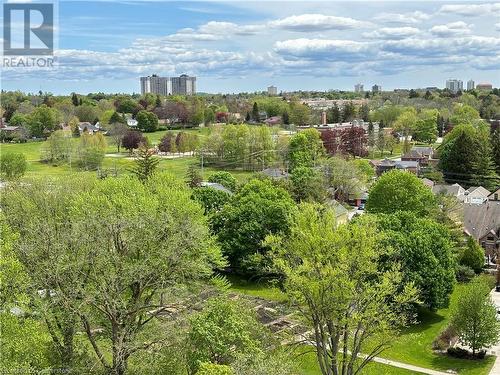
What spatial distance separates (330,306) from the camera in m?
19.3

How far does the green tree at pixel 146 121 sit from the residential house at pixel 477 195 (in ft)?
245

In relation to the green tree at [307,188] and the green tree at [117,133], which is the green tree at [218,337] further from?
the green tree at [117,133]

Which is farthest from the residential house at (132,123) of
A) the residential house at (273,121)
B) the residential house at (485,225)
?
the residential house at (485,225)

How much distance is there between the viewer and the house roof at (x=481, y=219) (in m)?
43.8

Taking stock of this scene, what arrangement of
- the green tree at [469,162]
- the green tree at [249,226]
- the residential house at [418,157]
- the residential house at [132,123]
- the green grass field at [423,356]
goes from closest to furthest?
the green grass field at [423,356] < the green tree at [249,226] < the green tree at [469,162] < the residential house at [418,157] < the residential house at [132,123]

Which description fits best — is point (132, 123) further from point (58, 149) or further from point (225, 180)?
point (225, 180)

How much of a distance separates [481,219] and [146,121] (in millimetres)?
85496

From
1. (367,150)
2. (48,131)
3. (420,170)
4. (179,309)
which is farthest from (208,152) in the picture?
(179,309)

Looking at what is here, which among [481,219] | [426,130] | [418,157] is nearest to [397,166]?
[418,157]

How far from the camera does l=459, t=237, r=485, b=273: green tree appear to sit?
39188mm

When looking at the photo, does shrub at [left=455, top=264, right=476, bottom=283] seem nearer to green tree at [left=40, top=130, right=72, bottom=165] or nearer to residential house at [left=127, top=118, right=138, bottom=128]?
green tree at [left=40, top=130, right=72, bottom=165]

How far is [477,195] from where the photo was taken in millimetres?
55844

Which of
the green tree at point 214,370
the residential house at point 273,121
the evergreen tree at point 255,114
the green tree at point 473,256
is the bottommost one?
the green tree at point 473,256

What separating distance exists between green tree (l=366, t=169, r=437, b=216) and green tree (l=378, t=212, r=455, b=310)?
Result: 26.4ft
